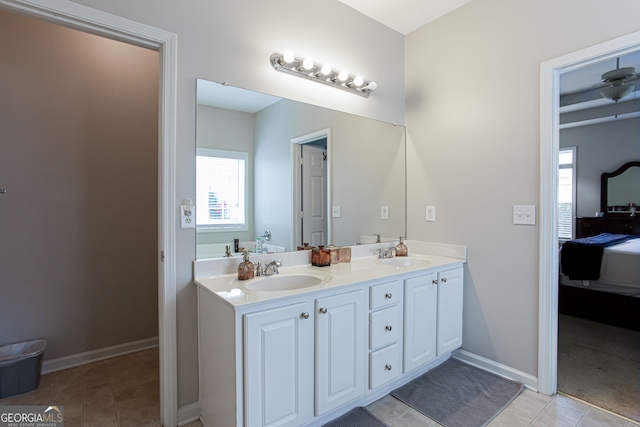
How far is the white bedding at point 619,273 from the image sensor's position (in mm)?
2916

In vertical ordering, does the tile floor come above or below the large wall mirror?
below

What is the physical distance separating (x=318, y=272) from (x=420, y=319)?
0.72 meters

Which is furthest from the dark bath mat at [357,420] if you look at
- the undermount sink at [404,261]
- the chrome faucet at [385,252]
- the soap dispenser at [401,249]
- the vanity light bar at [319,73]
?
the vanity light bar at [319,73]

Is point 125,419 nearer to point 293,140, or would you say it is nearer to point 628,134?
point 293,140

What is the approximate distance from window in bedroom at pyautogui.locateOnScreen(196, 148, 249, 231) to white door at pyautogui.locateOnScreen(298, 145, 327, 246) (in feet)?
1.49

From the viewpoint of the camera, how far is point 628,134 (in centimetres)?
478

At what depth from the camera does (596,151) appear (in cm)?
504

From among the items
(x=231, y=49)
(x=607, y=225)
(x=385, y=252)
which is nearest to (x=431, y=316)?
(x=385, y=252)

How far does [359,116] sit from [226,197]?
122cm

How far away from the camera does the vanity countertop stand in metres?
1.44

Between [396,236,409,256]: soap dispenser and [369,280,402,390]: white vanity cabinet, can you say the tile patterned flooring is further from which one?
[396,236,409,256]: soap dispenser

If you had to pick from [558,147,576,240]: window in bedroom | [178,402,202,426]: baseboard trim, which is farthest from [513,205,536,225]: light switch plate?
[558,147,576,240]: window in bedroom

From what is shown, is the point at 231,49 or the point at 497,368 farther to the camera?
the point at 497,368

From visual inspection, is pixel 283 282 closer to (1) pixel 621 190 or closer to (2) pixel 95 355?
(2) pixel 95 355
